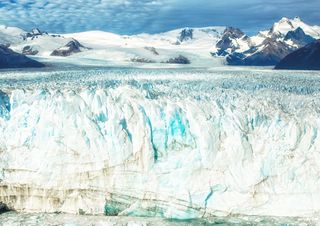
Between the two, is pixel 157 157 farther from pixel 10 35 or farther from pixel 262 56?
pixel 10 35

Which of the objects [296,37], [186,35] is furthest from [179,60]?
[186,35]

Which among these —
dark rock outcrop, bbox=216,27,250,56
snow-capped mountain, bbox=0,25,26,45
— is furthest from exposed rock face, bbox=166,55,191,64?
snow-capped mountain, bbox=0,25,26,45

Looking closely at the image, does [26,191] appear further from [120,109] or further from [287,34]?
[287,34]

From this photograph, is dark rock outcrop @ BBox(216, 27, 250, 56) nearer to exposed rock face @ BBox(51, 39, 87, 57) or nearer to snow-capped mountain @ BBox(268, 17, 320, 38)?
snow-capped mountain @ BBox(268, 17, 320, 38)

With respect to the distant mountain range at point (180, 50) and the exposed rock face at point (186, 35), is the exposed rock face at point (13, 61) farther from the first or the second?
the exposed rock face at point (186, 35)

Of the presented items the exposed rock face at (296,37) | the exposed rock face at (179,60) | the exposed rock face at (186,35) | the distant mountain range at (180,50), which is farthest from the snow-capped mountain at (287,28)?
the exposed rock face at (186,35)
